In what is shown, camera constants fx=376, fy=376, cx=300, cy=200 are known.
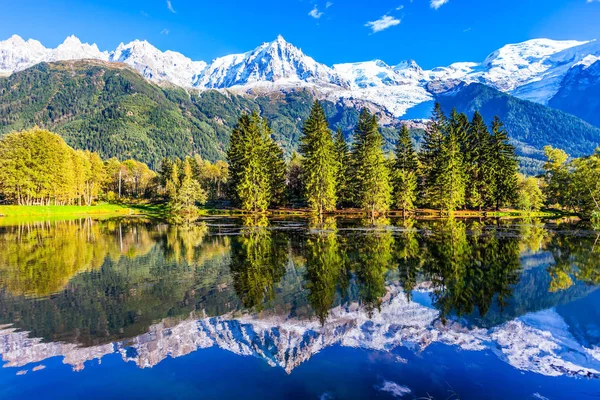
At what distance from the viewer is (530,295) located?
59.5 feet

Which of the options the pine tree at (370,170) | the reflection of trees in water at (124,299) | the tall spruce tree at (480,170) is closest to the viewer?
the reflection of trees in water at (124,299)

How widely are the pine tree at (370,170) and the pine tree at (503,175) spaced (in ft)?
77.7

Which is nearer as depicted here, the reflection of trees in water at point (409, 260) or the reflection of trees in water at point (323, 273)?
the reflection of trees in water at point (323, 273)

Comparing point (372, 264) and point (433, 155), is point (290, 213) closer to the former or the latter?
point (433, 155)

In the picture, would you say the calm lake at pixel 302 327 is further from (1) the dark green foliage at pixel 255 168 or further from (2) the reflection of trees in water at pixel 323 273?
(1) the dark green foliage at pixel 255 168

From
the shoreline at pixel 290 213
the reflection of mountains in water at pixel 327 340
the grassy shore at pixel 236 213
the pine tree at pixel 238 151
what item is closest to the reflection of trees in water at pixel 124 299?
the reflection of mountains in water at pixel 327 340

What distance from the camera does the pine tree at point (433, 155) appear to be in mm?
78312

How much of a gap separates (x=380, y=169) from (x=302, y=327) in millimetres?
58373

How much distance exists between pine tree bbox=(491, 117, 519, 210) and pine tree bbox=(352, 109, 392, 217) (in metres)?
23.7

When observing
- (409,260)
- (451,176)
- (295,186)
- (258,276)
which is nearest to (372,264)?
(409,260)

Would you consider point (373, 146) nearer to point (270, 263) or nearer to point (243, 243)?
point (243, 243)

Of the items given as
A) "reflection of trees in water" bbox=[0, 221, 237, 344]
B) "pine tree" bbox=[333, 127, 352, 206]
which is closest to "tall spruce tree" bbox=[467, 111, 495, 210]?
"pine tree" bbox=[333, 127, 352, 206]

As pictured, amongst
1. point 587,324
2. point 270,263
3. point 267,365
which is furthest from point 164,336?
point 587,324

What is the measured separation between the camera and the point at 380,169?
69.6 m
